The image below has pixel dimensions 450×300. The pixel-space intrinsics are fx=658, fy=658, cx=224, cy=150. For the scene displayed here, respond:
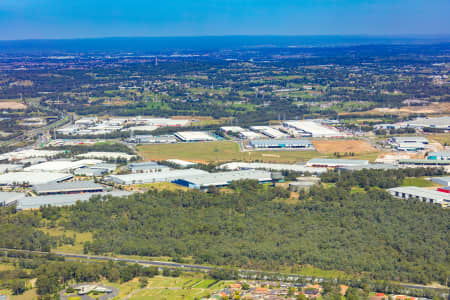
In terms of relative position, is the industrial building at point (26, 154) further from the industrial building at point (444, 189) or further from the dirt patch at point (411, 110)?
the dirt patch at point (411, 110)

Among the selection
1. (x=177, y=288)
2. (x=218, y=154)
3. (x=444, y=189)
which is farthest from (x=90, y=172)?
(x=444, y=189)

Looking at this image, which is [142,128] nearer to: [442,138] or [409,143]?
[409,143]

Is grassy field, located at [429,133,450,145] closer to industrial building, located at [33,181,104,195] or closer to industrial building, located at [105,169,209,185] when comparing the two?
industrial building, located at [105,169,209,185]

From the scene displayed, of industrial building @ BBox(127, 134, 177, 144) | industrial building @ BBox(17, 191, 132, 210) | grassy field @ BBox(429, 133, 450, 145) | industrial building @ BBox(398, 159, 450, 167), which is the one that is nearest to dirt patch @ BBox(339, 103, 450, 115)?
grassy field @ BBox(429, 133, 450, 145)

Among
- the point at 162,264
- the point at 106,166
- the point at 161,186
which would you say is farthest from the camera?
the point at 106,166

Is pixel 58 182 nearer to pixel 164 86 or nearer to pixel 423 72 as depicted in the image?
pixel 164 86

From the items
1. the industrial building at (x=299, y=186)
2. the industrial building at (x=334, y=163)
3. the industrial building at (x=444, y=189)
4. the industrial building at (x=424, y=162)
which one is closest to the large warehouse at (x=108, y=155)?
the industrial building at (x=334, y=163)
